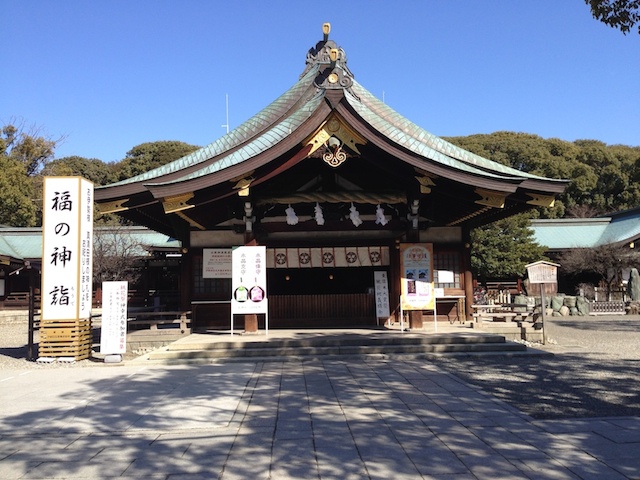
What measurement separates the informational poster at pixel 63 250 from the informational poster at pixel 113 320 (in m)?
0.52

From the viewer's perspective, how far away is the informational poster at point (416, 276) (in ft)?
39.4

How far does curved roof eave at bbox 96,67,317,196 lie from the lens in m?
13.1

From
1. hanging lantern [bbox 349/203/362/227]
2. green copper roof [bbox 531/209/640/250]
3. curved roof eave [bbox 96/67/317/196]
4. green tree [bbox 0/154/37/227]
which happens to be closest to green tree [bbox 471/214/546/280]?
green copper roof [bbox 531/209/640/250]

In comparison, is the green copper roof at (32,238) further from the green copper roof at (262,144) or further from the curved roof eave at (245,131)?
the green copper roof at (262,144)

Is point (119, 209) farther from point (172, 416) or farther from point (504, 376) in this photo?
point (504, 376)

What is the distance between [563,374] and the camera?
8617mm

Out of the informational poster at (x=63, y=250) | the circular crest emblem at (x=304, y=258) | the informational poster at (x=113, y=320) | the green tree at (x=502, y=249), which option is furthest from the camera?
the green tree at (x=502, y=249)

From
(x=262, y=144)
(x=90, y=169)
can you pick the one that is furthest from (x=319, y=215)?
(x=90, y=169)

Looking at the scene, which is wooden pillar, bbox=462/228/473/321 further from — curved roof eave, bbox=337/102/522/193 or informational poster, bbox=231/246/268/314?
informational poster, bbox=231/246/268/314

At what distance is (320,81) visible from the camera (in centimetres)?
1109

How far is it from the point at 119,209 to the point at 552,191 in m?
10.2

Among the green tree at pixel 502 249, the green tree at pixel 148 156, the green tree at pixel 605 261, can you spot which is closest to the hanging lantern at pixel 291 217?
the green tree at pixel 502 249

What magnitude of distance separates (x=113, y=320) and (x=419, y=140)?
9321mm

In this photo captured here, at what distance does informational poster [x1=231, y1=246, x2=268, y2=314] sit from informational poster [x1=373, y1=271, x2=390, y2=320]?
326cm
